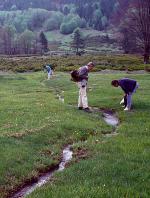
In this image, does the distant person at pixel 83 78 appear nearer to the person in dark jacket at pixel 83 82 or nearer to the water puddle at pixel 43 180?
the person in dark jacket at pixel 83 82

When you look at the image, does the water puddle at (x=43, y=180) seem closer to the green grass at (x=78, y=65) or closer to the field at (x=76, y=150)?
the field at (x=76, y=150)

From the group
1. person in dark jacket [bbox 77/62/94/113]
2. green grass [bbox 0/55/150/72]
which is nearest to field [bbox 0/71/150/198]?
person in dark jacket [bbox 77/62/94/113]

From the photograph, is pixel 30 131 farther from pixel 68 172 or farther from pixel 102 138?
pixel 68 172

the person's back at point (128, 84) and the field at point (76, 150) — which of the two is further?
the person's back at point (128, 84)

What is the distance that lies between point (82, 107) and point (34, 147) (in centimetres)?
1171

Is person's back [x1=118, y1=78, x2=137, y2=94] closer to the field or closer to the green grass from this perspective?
the field

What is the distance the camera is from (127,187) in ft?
40.7

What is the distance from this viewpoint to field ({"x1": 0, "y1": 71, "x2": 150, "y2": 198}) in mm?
12695

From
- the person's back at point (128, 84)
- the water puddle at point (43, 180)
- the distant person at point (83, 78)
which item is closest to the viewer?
the water puddle at point (43, 180)

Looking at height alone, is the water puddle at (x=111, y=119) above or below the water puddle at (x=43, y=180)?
below

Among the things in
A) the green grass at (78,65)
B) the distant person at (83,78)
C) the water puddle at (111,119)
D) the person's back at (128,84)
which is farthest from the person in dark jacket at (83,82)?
the green grass at (78,65)

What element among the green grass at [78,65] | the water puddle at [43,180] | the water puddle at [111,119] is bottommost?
the green grass at [78,65]

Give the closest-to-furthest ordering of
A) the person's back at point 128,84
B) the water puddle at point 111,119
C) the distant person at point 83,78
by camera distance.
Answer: the water puddle at point 111,119 → the person's back at point 128,84 → the distant person at point 83,78

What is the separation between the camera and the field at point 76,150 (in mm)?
12695
